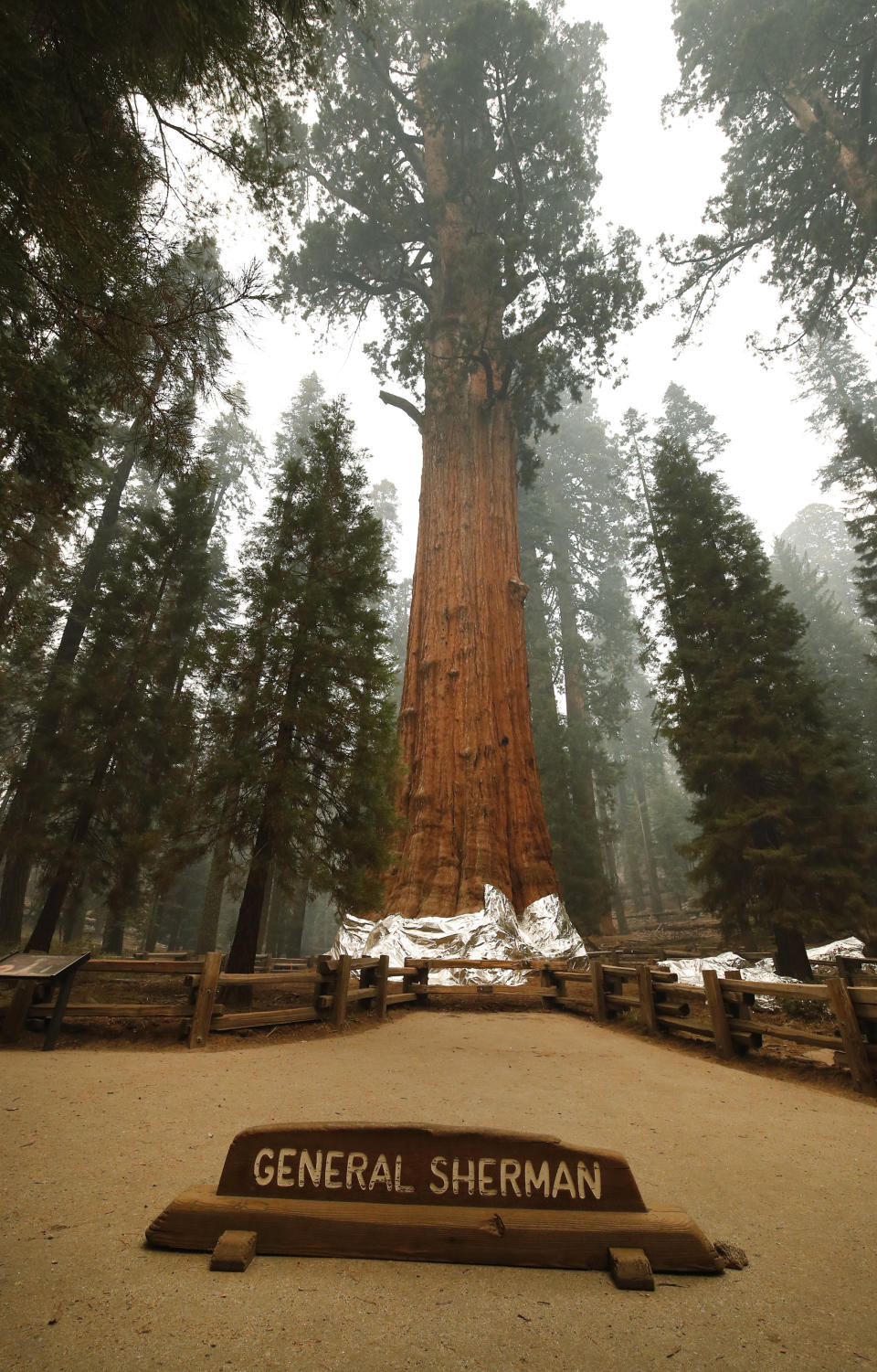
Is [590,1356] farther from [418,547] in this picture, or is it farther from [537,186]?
[537,186]

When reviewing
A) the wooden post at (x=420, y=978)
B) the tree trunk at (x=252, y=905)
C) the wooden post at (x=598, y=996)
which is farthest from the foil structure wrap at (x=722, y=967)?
the tree trunk at (x=252, y=905)

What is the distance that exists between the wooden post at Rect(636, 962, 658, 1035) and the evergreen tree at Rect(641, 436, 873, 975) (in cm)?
325

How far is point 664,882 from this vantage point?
37.4 m

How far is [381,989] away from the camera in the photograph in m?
7.11

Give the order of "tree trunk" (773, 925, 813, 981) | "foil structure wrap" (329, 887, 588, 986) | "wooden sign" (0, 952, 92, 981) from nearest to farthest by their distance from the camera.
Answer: "wooden sign" (0, 952, 92, 981) < "foil structure wrap" (329, 887, 588, 986) < "tree trunk" (773, 925, 813, 981)

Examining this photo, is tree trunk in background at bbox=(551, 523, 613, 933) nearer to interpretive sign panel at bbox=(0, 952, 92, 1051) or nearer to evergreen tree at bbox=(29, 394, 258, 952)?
evergreen tree at bbox=(29, 394, 258, 952)

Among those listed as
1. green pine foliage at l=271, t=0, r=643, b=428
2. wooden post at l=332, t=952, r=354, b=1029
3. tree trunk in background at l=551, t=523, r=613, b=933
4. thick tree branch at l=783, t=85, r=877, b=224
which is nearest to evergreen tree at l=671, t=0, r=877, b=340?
Answer: thick tree branch at l=783, t=85, r=877, b=224

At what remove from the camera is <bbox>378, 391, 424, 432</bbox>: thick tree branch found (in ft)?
48.6

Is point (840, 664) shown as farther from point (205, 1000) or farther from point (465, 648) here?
point (205, 1000)

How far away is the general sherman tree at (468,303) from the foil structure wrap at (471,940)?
339 mm

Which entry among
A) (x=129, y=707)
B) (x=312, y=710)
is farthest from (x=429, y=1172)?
(x=129, y=707)

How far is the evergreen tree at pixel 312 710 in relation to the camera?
22.2 feet

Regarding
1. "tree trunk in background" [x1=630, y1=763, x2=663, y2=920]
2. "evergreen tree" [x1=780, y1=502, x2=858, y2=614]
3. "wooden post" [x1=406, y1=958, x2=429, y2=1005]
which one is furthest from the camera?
"evergreen tree" [x1=780, y1=502, x2=858, y2=614]

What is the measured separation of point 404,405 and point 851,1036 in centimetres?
1504
